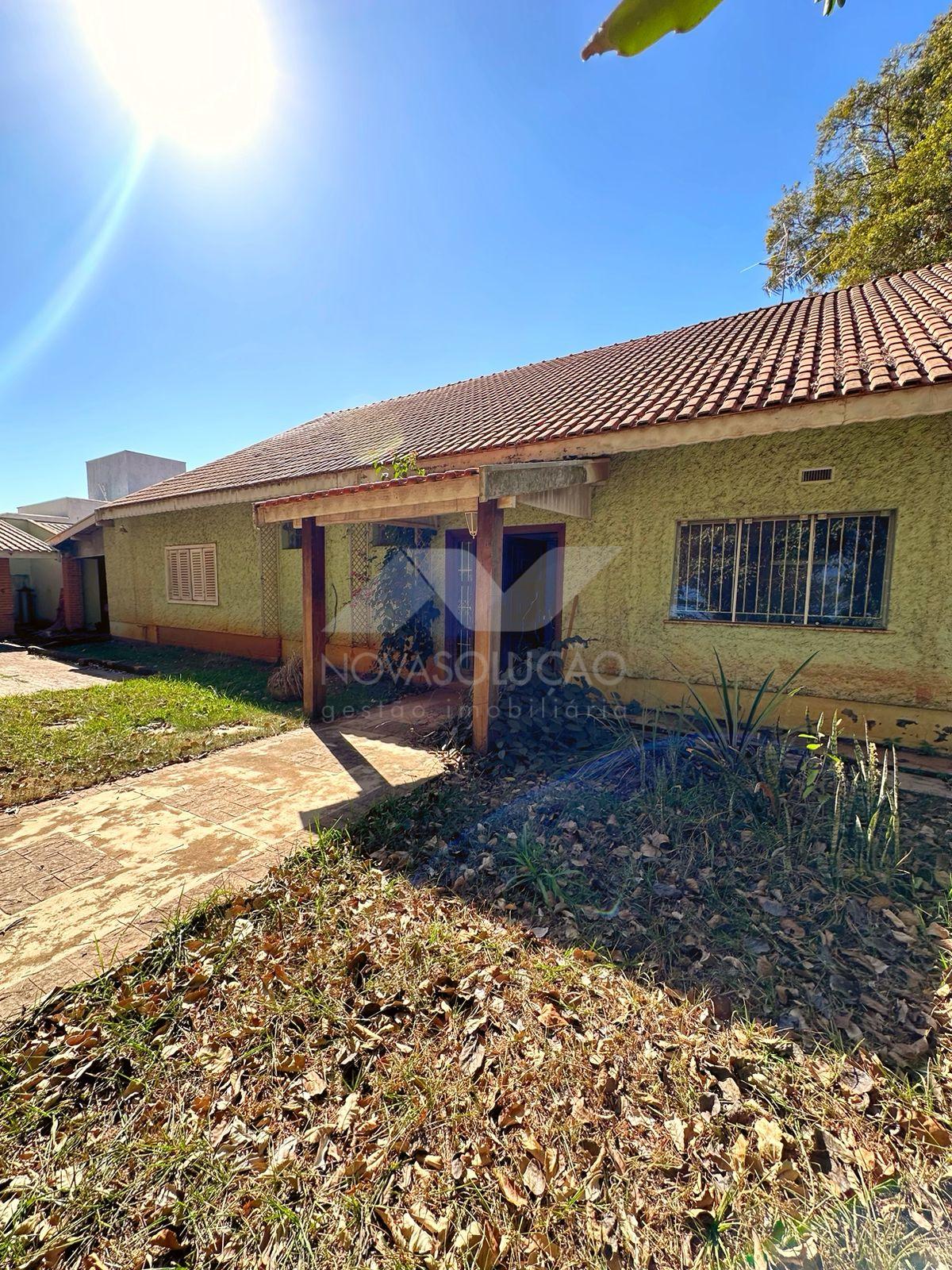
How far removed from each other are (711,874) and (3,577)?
2282 cm

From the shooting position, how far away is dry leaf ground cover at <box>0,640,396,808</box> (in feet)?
19.4

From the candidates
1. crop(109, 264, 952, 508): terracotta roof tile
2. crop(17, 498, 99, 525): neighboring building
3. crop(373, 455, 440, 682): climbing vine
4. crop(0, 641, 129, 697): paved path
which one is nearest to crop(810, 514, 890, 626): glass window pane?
crop(109, 264, 952, 508): terracotta roof tile

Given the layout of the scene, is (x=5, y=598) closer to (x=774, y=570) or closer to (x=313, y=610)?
(x=313, y=610)

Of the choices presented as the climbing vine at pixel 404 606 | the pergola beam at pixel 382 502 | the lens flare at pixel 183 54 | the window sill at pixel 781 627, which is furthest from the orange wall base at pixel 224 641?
the lens flare at pixel 183 54

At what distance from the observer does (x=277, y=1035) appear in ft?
8.73

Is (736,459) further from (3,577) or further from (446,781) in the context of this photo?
(3,577)

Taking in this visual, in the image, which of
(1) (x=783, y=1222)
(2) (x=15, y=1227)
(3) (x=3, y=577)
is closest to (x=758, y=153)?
(1) (x=783, y=1222)

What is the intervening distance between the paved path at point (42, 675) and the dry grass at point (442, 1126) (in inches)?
372

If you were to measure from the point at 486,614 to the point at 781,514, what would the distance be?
4.03m

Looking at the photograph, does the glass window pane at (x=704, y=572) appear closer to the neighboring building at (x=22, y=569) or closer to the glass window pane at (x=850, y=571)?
the glass window pane at (x=850, y=571)

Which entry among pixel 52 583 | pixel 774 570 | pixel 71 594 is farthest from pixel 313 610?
pixel 52 583

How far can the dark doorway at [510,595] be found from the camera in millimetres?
9719

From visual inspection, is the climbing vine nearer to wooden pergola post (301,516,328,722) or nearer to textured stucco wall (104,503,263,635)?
wooden pergola post (301,516,328,722)

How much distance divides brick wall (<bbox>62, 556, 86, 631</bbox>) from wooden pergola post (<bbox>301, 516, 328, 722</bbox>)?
16.1 m
